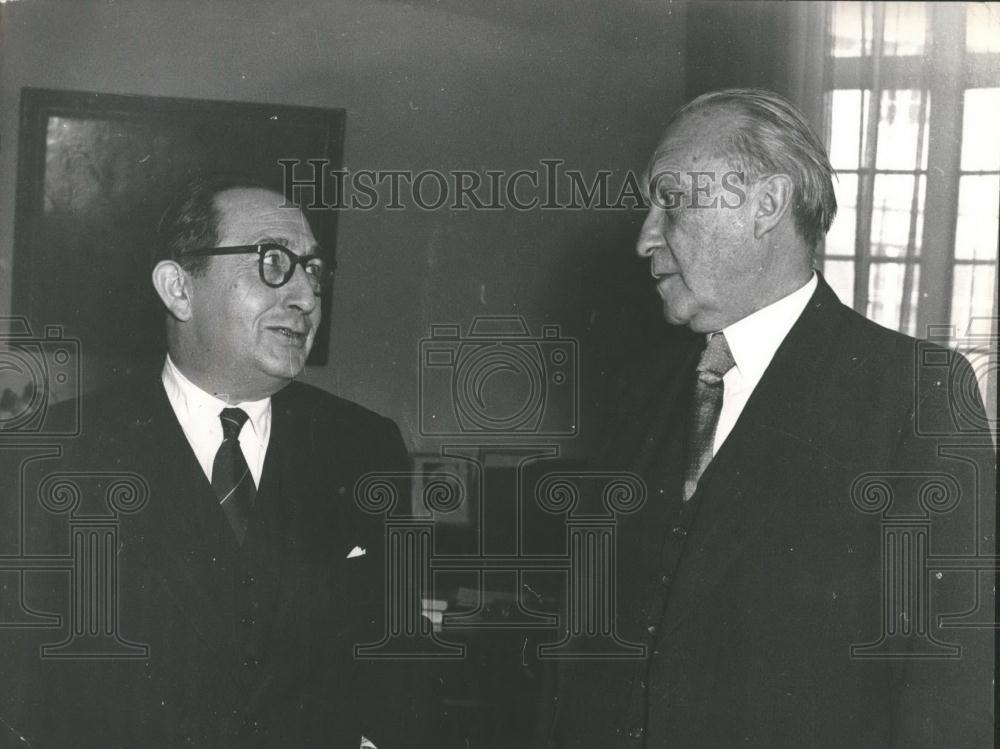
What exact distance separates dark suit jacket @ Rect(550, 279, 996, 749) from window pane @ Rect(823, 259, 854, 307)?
0.05m

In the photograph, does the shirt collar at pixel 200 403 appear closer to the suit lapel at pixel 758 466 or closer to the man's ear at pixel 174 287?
the man's ear at pixel 174 287

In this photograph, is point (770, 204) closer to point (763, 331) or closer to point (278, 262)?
point (763, 331)

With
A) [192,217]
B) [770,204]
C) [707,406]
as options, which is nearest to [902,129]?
[770,204]

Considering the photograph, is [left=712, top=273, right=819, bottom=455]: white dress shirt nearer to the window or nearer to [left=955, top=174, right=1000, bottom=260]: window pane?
the window

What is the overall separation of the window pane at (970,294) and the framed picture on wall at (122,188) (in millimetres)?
848

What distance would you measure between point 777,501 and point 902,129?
0.55 m

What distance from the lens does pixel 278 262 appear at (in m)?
1.28

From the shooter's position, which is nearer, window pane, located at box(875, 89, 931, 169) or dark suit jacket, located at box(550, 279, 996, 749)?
dark suit jacket, located at box(550, 279, 996, 749)

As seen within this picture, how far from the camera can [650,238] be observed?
1.28 meters

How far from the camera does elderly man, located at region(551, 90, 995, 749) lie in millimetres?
1179

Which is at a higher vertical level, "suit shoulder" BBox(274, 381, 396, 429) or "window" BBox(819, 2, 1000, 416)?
"window" BBox(819, 2, 1000, 416)

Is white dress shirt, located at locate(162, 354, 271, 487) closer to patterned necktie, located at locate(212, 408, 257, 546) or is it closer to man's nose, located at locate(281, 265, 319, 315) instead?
patterned necktie, located at locate(212, 408, 257, 546)

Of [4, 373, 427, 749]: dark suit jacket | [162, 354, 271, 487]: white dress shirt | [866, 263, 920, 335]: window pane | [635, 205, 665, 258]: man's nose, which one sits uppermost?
[635, 205, 665, 258]: man's nose

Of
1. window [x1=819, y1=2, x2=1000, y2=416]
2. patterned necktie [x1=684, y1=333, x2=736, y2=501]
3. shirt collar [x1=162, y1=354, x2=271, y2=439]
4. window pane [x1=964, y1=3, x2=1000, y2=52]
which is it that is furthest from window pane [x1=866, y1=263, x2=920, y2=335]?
shirt collar [x1=162, y1=354, x2=271, y2=439]
